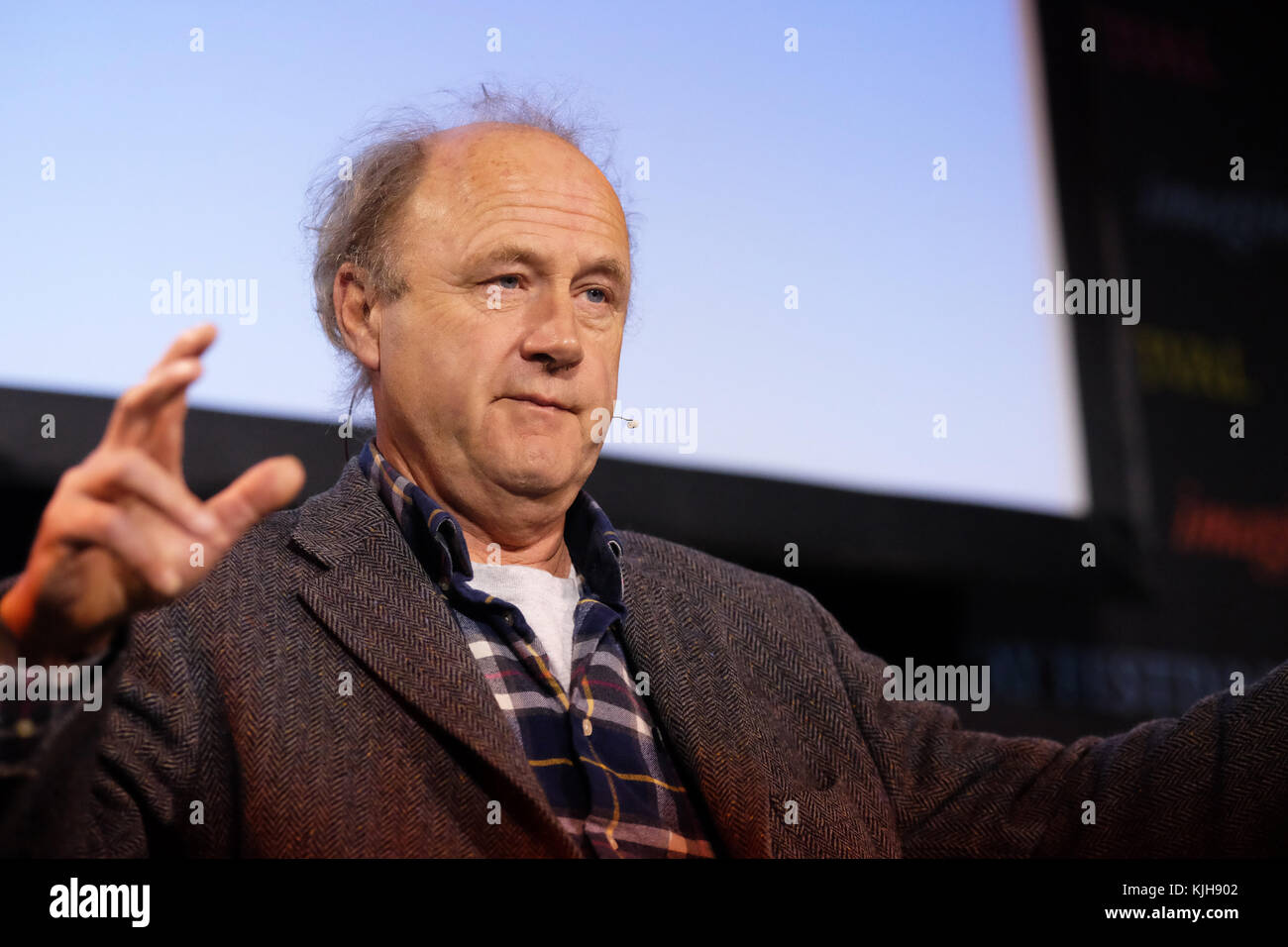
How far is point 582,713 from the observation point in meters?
1.35

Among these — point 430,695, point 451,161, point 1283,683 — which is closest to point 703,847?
point 430,695

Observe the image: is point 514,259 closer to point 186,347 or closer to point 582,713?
point 582,713

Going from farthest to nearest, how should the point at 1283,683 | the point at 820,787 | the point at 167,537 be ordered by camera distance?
the point at 820,787
the point at 1283,683
the point at 167,537

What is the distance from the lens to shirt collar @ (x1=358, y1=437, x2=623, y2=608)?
4.63 feet

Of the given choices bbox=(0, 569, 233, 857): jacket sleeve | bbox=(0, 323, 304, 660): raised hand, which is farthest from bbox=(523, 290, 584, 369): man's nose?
bbox=(0, 323, 304, 660): raised hand

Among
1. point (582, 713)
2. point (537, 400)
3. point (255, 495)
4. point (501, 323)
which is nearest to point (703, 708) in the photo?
point (582, 713)

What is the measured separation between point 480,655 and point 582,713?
129 millimetres

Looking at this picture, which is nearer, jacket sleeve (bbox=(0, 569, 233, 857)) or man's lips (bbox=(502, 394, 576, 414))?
jacket sleeve (bbox=(0, 569, 233, 857))

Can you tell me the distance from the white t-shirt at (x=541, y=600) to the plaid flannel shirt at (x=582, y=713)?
18 mm

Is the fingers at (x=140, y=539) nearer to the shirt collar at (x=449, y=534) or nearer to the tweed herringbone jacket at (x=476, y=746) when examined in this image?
the tweed herringbone jacket at (x=476, y=746)

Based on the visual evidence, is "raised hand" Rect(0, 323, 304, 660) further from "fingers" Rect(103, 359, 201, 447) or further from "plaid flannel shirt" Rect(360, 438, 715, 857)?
"plaid flannel shirt" Rect(360, 438, 715, 857)

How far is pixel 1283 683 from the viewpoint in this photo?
1327 mm

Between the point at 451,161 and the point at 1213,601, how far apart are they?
Answer: 7.32ft
